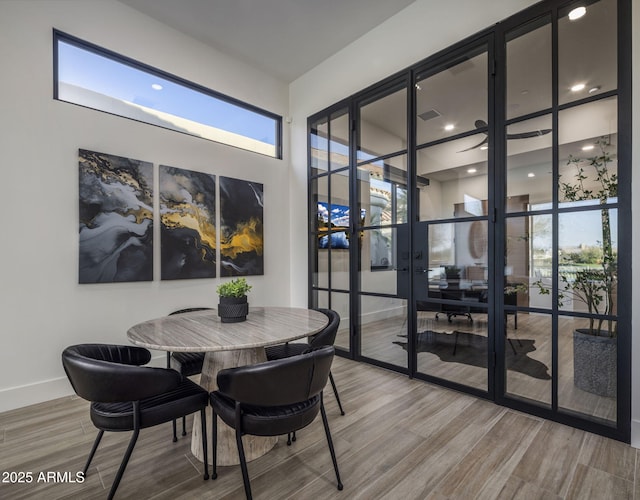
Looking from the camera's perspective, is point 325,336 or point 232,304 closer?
point 325,336

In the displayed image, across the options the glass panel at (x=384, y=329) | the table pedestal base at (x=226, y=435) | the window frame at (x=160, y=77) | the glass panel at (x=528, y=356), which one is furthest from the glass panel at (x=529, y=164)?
the window frame at (x=160, y=77)

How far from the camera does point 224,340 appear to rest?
5.65ft

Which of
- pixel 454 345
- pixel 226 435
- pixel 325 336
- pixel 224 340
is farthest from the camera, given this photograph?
pixel 454 345

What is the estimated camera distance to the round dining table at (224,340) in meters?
1.67

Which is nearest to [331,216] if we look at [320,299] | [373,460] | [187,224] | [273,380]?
[320,299]

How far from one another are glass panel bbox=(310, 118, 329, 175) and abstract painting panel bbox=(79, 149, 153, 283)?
2.05 meters

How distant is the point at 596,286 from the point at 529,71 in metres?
1.74

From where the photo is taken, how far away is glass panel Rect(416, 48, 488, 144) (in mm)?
2828

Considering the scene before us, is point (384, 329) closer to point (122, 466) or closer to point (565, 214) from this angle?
point (565, 214)

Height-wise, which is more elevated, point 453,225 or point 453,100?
point 453,100

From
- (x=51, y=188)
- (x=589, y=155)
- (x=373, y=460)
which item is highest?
(x=589, y=155)

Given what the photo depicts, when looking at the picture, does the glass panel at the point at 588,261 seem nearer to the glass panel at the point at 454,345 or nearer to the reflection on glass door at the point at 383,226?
the glass panel at the point at 454,345

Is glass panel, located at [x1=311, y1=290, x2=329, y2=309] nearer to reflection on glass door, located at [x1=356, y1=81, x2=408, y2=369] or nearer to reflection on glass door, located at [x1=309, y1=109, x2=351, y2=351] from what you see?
reflection on glass door, located at [x1=309, y1=109, x2=351, y2=351]

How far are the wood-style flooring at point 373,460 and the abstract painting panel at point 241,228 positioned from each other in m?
2.06
